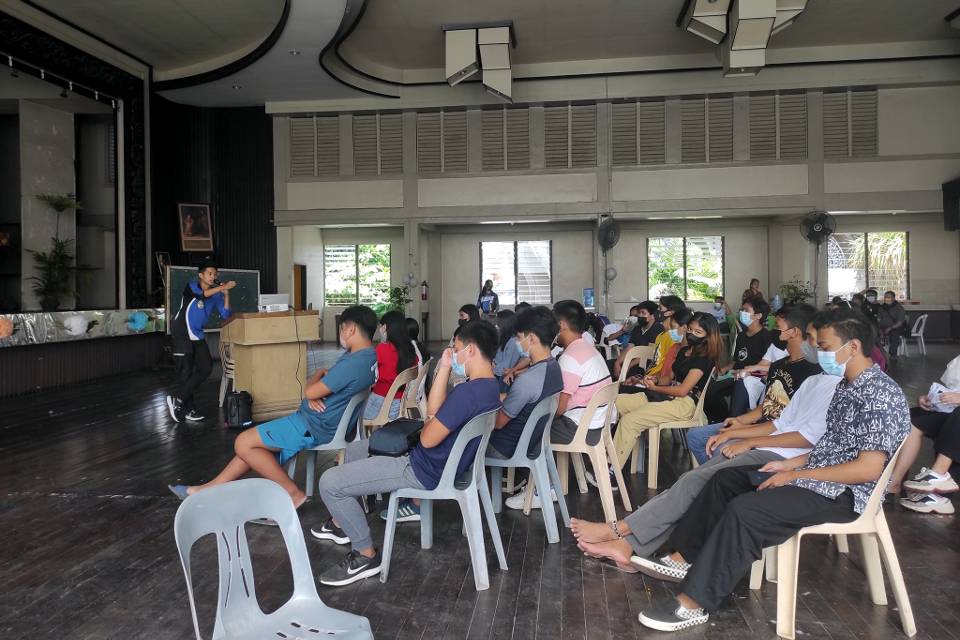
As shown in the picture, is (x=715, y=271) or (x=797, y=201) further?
(x=715, y=271)

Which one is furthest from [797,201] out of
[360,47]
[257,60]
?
[257,60]

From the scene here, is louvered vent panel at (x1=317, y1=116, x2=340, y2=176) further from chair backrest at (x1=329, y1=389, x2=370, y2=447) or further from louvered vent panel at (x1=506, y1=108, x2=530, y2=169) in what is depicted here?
chair backrest at (x1=329, y1=389, x2=370, y2=447)

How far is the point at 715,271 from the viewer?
47.7ft

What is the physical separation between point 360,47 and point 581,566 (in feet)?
34.8

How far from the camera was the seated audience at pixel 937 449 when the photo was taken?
11.4 ft

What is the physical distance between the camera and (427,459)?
8.43 feet

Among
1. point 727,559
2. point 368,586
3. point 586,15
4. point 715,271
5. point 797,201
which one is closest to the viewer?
point 727,559

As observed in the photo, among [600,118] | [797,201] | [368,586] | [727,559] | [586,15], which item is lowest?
[368,586]

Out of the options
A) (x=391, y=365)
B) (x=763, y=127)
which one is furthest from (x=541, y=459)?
(x=763, y=127)

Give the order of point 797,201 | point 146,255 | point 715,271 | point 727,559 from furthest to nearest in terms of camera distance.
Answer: point 715,271
point 797,201
point 146,255
point 727,559

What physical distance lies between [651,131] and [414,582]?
1130cm

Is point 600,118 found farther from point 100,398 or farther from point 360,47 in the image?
point 100,398

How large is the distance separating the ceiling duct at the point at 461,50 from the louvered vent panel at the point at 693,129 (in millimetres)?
4167

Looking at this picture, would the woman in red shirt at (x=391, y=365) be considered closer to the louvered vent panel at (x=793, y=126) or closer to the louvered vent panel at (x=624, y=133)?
the louvered vent panel at (x=624, y=133)
